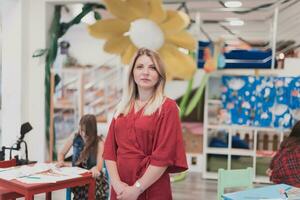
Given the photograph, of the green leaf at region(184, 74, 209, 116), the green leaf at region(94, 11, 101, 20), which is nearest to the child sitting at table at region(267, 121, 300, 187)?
the green leaf at region(184, 74, 209, 116)

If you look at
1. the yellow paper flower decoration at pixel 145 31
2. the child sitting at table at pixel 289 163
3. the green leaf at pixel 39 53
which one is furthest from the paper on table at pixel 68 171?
the green leaf at pixel 39 53

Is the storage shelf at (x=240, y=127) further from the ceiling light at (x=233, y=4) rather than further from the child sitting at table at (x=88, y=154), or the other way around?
the child sitting at table at (x=88, y=154)

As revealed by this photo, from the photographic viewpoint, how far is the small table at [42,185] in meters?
2.61

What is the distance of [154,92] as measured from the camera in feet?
6.88

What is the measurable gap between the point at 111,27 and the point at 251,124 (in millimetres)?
2283

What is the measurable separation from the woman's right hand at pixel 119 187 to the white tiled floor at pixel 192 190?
243cm

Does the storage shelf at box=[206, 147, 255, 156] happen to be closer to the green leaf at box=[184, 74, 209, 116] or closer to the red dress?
the green leaf at box=[184, 74, 209, 116]

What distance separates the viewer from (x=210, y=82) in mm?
5750

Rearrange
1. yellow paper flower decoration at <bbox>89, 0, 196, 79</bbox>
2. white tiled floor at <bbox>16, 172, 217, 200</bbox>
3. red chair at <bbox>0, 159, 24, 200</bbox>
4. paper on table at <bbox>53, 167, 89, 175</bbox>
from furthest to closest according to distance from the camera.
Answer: yellow paper flower decoration at <bbox>89, 0, 196, 79</bbox>
white tiled floor at <bbox>16, 172, 217, 200</bbox>
red chair at <bbox>0, 159, 24, 200</bbox>
paper on table at <bbox>53, 167, 89, 175</bbox>

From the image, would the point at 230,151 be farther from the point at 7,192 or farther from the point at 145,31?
the point at 7,192

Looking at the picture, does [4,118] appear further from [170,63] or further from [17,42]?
[170,63]

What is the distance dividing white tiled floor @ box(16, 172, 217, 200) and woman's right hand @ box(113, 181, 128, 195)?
2.43m

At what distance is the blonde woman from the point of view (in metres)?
2.01

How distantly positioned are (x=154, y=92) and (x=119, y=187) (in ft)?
1.73
